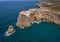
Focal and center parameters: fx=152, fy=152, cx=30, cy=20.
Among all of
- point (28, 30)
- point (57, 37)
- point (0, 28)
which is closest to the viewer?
point (57, 37)

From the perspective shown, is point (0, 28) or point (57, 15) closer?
point (0, 28)

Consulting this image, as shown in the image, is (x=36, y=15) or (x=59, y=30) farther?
(x=36, y=15)

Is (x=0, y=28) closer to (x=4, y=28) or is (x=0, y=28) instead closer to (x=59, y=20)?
(x=4, y=28)

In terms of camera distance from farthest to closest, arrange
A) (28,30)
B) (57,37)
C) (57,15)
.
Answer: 1. (57,15)
2. (28,30)
3. (57,37)

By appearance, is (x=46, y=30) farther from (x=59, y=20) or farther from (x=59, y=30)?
(x=59, y=20)

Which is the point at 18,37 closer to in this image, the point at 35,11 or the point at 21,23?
the point at 21,23

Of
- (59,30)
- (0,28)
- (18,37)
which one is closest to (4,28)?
(0,28)

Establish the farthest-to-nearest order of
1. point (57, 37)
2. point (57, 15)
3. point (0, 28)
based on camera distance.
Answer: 1. point (57, 15)
2. point (0, 28)
3. point (57, 37)

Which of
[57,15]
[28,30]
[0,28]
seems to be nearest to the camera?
[28,30]

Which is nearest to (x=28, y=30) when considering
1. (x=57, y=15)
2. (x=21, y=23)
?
(x=21, y=23)
